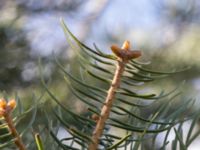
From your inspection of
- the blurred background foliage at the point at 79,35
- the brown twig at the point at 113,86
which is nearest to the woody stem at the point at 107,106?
the brown twig at the point at 113,86

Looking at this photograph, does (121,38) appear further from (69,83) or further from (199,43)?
(69,83)

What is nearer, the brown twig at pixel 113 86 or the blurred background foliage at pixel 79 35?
the brown twig at pixel 113 86

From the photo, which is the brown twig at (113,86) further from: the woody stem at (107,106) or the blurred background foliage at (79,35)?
the blurred background foliage at (79,35)

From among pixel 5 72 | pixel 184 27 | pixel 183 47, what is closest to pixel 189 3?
pixel 184 27

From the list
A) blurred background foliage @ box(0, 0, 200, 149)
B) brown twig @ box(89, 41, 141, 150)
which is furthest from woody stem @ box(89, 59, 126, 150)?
blurred background foliage @ box(0, 0, 200, 149)

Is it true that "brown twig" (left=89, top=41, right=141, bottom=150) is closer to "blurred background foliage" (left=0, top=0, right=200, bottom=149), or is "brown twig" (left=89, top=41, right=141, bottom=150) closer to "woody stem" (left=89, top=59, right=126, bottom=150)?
"woody stem" (left=89, top=59, right=126, bottom=150)

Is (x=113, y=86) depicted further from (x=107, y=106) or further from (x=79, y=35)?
(x=79, y=35)

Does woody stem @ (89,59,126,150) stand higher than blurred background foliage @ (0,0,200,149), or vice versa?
blurred background foliage @ (0,0,200,149)

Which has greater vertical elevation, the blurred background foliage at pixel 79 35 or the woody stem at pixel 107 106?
the blurred background foliage at pixel 79 35
